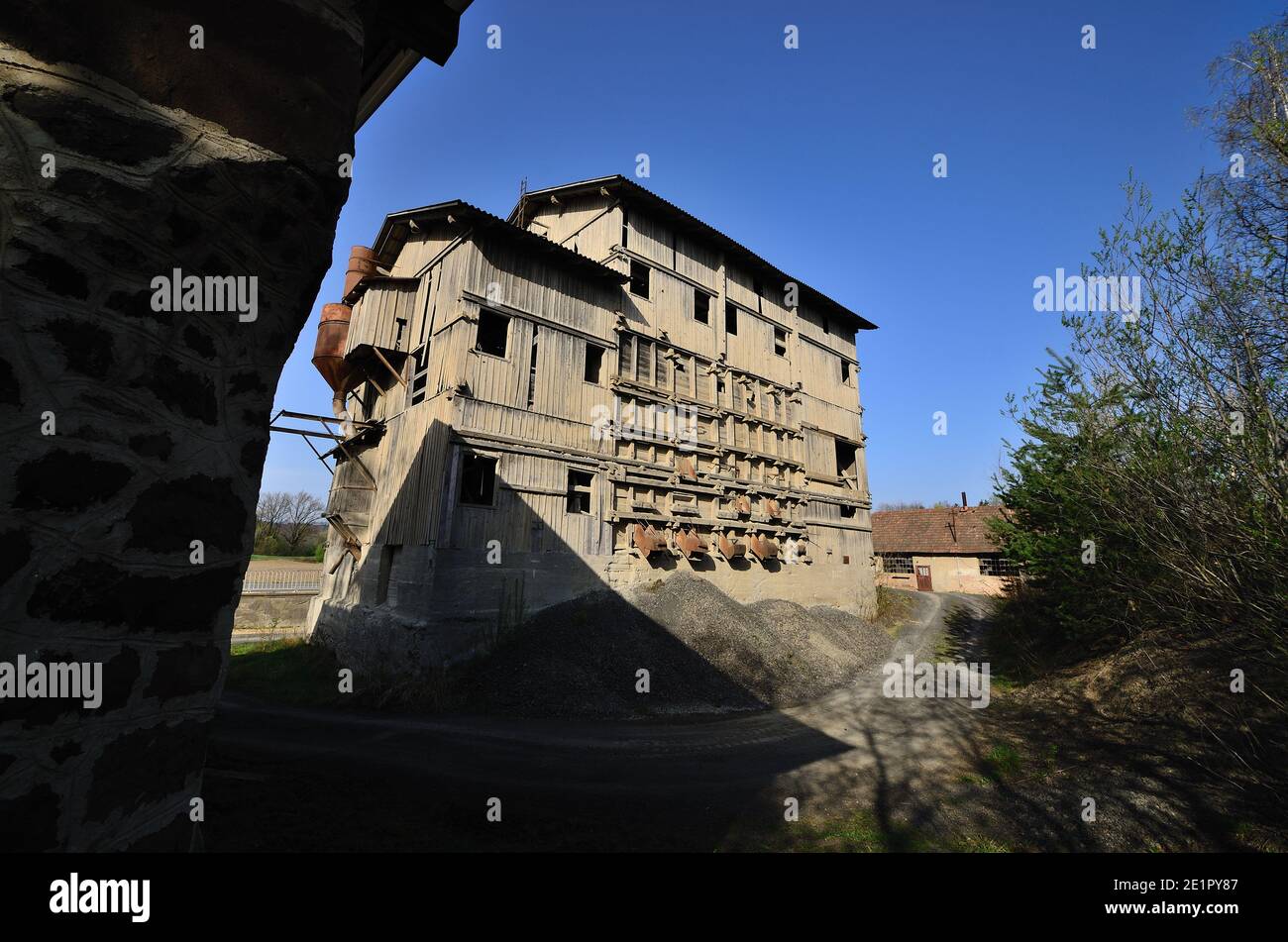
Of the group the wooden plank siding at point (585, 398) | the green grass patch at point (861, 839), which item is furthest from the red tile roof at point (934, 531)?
the green grass patch at point (861, 839)

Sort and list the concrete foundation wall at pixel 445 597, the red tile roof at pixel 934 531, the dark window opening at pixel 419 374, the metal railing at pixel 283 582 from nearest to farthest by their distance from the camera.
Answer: the concrete foundation wall at pixel 445 597, the dark window opening at pixel 419 374, the metal railing at pixel 283 582, the red tile roof at pixel 934 531

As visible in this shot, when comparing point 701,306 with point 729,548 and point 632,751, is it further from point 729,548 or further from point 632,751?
point 632,751

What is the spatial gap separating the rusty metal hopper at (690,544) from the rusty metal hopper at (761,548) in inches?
103

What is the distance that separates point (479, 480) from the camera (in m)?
14.9

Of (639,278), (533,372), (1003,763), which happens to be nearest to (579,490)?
(533,372)

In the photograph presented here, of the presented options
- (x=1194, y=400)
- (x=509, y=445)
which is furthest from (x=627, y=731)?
(x=1194, y=400)

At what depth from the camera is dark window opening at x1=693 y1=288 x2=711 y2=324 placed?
22.0 m

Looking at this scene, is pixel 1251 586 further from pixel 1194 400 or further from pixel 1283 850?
pixel 1283 850

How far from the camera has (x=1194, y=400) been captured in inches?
255

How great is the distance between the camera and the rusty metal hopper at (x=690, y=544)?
18.3 metres

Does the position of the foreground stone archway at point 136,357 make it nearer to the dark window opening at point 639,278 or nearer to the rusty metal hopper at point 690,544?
the rusty metal hopper at point 690,544

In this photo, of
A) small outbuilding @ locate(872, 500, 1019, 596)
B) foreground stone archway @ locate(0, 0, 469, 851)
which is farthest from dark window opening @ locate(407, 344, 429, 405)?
small outbuilding @ locate(872, 500, 1019, 596)

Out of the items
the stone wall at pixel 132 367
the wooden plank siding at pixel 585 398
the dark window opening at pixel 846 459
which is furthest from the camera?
the dark window opening at pixel 846 459
